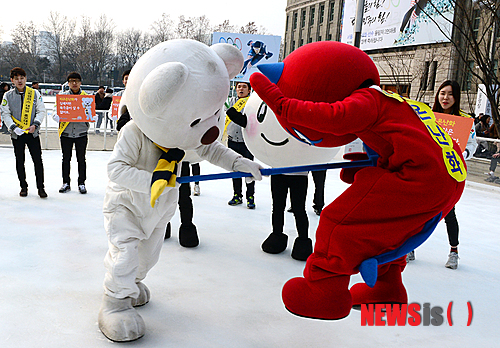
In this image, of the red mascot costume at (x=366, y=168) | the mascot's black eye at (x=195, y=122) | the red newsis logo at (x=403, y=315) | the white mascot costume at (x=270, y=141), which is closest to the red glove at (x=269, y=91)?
the red mascot costume at (x=366, y=168)

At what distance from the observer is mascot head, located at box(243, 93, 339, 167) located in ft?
10.7

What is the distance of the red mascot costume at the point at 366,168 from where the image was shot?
169 cm

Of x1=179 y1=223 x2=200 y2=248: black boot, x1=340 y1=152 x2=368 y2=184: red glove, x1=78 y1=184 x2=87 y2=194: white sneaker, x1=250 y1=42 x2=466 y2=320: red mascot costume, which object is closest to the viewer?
x1=250 y1=42 x2=466 y2=320: red mascot costume

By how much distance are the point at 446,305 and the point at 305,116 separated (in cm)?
224

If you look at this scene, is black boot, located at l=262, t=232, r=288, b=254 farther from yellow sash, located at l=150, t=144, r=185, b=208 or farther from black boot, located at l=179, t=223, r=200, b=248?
yellow sash, located at l=150, t=144, r=185, b=208

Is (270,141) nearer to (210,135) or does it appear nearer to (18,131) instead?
(210,135)

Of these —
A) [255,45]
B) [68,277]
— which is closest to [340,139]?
[68,277]

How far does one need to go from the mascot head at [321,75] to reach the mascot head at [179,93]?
396 mm

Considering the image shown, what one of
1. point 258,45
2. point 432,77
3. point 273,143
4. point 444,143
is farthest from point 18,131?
point 432,77

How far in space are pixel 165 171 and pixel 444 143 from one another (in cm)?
134

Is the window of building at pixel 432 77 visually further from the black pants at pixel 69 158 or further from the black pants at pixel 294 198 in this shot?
the black pants at pixel 294 198

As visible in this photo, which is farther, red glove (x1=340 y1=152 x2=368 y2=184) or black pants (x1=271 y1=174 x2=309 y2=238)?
black pants (x1=271 y1=174 x2=309 y2=238)

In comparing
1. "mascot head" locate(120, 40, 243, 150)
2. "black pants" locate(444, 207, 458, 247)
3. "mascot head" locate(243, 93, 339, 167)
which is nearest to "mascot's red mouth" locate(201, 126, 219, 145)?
"mascot head" locate(120, 40, 243, 150)

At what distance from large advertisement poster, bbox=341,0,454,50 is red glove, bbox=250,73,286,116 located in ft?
71.4
